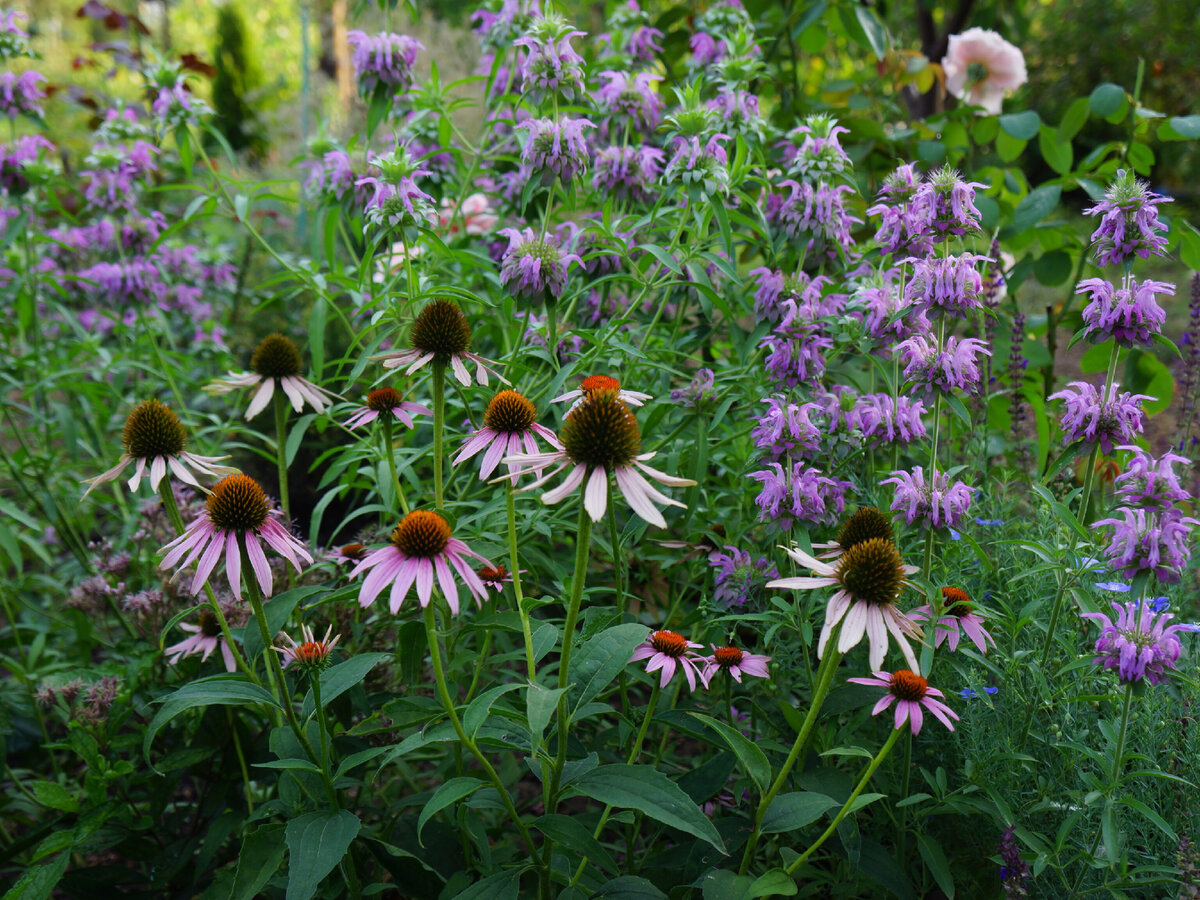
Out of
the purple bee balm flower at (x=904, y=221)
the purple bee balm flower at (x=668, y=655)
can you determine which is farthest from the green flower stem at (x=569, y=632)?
the purple bee balm flower at (x=904, y=221)

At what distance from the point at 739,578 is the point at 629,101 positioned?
1391 millimetres

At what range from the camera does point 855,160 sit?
303cm

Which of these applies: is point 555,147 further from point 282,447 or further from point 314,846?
point 314,846

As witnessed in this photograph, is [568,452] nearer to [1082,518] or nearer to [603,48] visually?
[1082,518]

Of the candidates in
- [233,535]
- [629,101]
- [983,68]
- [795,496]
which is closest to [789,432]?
[795,496]

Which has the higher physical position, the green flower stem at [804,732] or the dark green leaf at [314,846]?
the green flower stem at [804,732]

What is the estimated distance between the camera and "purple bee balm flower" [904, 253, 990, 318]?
1499mm

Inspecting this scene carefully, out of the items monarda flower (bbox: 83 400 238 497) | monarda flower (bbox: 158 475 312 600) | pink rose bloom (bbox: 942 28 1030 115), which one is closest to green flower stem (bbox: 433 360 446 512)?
monarda flower (bbox: 158 475 312 600)

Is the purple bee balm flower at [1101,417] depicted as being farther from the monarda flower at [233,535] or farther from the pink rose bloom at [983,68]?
the pink rose bloom at [983,68]

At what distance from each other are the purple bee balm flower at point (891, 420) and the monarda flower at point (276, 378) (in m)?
1.15

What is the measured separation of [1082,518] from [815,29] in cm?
259

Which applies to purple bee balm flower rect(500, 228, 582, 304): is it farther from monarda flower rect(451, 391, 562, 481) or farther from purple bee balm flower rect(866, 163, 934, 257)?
purple bee balm flower rect(866, 163, 934, 257)

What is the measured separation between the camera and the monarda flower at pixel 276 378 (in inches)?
72.9

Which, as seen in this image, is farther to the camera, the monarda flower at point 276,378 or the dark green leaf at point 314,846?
the monarda flower at point 276,378
